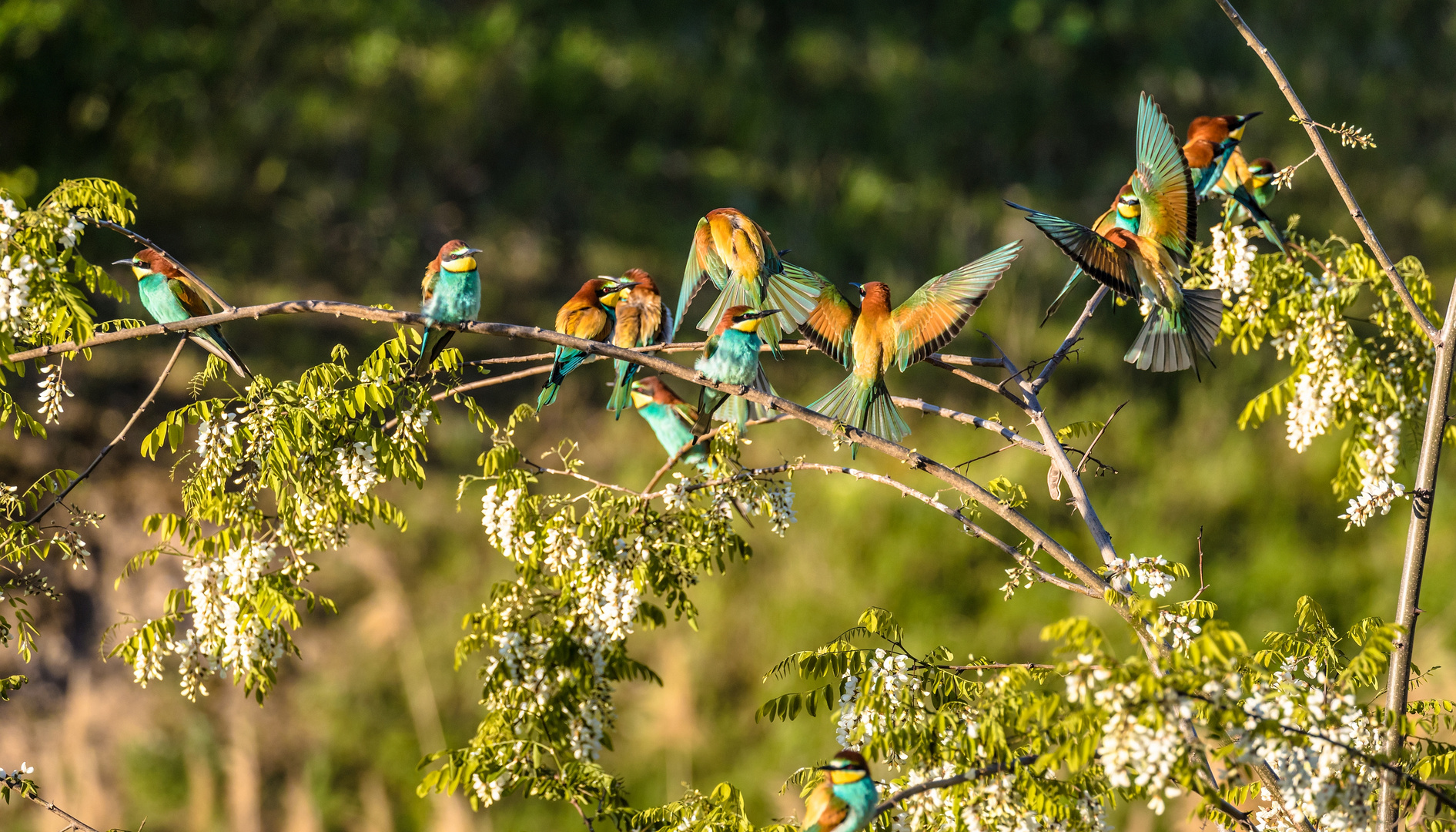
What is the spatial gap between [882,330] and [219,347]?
1713 mm

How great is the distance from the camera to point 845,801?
2.25 meters

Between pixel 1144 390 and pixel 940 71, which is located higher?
pixel 940 71

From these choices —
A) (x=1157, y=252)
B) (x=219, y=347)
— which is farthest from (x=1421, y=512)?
(x=219, y=347)

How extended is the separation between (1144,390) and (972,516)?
5.79 metres

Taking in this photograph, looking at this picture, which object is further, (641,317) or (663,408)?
(663,408)

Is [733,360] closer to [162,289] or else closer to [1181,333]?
[1181,333]

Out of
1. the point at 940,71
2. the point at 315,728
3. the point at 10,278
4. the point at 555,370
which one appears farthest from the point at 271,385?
the point at 940,71

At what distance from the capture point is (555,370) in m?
3.26

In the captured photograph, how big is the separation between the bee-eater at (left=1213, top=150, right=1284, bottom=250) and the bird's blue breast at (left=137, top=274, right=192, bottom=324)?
283cm

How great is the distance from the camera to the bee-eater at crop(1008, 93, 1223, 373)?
7.58 feet

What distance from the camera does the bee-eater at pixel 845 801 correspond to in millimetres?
2236

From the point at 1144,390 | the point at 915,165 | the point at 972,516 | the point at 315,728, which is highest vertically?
the point at 915,165

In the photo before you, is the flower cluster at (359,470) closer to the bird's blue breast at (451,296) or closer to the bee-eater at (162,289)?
the bird's blue breast at (451,296)

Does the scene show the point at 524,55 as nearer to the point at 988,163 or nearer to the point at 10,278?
the point at 988,163
